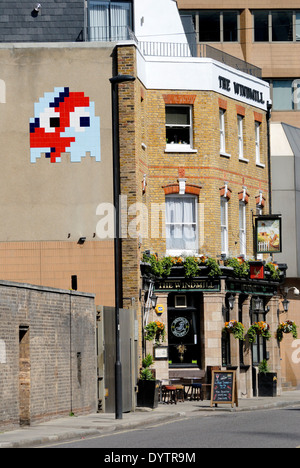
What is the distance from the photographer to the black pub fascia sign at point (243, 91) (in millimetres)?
42281

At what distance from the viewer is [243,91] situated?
44188 mm

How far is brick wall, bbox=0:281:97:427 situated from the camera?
24781 millimetres

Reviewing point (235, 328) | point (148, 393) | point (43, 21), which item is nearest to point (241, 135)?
point (235, 328)

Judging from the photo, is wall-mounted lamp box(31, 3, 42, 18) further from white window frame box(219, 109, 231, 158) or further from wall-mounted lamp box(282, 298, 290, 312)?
wall-mounted lamp box(282, 298, 290, 312)

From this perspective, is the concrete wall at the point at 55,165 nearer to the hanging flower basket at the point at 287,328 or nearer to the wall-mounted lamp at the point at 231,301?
the wall-mounted lamp at the point at 231,301

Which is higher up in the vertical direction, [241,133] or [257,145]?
[241,133]

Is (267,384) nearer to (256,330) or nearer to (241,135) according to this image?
(256,330)

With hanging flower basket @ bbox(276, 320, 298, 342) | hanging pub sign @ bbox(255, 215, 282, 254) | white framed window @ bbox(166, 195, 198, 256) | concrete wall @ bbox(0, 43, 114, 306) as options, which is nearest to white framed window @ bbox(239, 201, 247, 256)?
hanging pub sign @ bbox(255, 215, 282, 254)

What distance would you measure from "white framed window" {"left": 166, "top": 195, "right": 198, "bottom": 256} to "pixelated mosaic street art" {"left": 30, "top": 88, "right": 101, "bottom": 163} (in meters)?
4.69

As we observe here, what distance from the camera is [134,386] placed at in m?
33.1

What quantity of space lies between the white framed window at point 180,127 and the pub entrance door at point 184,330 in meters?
5.79

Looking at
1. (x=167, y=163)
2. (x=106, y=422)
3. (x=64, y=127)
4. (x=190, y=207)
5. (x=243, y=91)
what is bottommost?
(x=106, y=422)

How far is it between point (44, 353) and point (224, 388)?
8524mm
